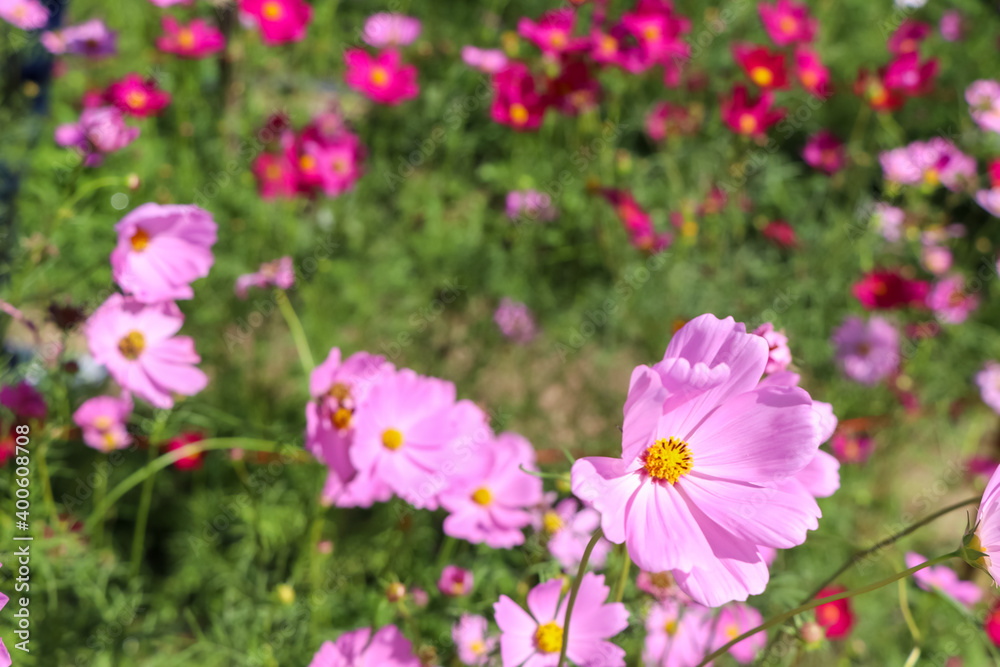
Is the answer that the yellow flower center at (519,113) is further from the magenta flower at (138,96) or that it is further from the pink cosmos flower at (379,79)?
the magenta flower at (138,96)

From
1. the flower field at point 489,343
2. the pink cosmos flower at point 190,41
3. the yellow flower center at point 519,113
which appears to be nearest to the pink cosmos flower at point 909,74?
the flower field at point 489,343

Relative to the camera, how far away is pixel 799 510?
0.61m

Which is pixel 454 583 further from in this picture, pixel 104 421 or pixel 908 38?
pixel 908 38

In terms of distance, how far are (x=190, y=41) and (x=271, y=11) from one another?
0.21 meters

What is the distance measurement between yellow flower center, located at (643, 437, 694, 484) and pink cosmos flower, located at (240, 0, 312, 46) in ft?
4.83

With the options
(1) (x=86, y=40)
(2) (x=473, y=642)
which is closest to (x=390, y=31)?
(1) (x=86, y=40)

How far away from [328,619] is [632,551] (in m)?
0.90

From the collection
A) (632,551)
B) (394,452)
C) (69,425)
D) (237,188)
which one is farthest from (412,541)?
(237,188)

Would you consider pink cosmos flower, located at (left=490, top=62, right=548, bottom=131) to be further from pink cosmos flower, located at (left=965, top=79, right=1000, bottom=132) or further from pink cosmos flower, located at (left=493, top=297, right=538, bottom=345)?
pink cosmos flower, located at (left=965, top=79, right=1000, bottom=132)

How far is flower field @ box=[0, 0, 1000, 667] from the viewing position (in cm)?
83

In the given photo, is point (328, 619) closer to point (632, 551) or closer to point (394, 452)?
point (394, 452)

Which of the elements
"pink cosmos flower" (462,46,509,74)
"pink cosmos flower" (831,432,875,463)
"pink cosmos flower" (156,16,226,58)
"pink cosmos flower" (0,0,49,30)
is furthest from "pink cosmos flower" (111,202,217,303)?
"pink cosmos flower" (831,432,875,463)

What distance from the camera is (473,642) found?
0.99 metres

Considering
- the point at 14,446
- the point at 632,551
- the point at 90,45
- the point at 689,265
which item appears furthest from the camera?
the point at 689,265
